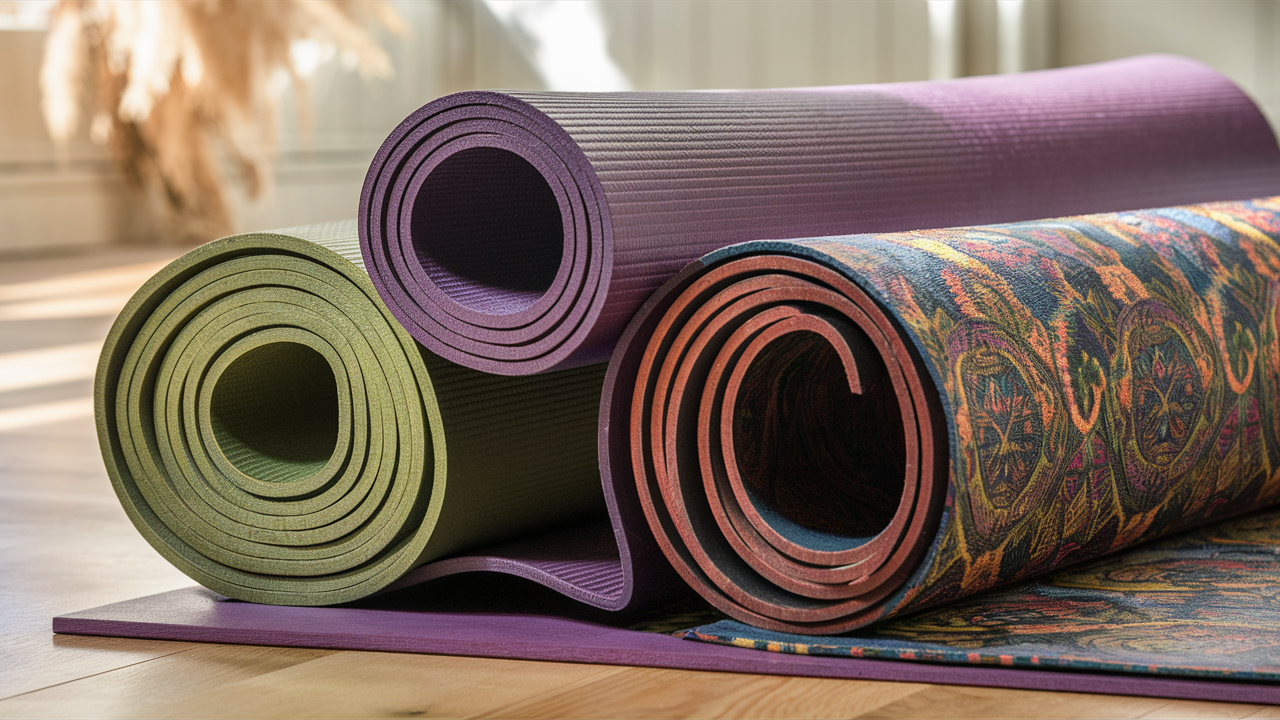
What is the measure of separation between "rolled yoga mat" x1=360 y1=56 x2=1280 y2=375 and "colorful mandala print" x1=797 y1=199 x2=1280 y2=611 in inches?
6.3

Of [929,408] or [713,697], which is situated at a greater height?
[929,408]

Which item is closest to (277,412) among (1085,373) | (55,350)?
(1085,373)

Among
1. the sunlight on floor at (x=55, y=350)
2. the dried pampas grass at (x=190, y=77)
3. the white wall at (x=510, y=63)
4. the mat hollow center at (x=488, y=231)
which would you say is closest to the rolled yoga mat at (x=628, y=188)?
the mat hollow center at (x=488, y=231)

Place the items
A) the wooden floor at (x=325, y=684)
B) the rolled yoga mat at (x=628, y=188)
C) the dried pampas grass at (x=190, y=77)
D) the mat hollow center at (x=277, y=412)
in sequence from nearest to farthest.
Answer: the wooden floor at (x=325, y=684), the rolled yoga mat at (x=628, y=188), the mat hollow center at (x=277, y=412), the dried pampas grass at (x=190, y=77)

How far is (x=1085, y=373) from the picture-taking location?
1.32 metres

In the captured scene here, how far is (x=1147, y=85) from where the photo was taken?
89.2 inches

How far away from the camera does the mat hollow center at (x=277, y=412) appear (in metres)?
1.56

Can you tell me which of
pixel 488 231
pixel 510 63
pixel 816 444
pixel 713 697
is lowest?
pixel 713 697

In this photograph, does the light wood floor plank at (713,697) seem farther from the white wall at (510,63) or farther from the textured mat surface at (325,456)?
the white wall at (510,63)

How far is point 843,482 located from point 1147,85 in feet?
3.52

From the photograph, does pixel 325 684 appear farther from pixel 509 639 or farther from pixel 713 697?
pixel 713 697

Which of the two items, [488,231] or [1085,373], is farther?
[488,231]

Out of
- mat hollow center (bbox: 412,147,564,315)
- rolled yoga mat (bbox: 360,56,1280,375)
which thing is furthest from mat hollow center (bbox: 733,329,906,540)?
mat hollow center (bbox: 412,147,564,315)

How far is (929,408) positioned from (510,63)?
18.6 ft
